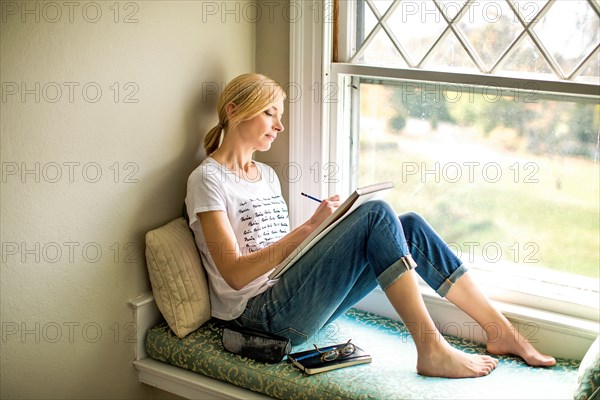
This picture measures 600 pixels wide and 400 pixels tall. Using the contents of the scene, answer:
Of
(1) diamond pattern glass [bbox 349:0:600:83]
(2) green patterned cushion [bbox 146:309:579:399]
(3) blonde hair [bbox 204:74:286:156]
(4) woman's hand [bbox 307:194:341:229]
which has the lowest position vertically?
(2) green patterned cushion [bbox 146:309:579:399]

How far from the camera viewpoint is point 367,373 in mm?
2414

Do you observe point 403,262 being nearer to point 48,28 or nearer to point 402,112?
point 402,112

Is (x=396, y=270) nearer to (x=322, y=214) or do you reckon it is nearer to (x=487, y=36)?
(x=322, y=214)

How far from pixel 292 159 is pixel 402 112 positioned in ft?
1.62

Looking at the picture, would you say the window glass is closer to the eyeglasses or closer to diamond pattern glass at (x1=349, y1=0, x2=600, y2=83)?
diamond pattern glass at (x1=349, y1=0, x2=600, y2=83)

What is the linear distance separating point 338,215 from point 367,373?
516mm

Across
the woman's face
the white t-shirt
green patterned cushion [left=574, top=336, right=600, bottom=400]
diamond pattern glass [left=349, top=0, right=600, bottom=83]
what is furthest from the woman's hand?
green patterned cushion [left=574, top=336, right=600, bottom=400]

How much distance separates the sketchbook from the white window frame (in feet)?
1.76

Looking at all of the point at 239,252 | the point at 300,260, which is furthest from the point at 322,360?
the point at 239,252

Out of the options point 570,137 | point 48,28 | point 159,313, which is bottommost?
point 159,313

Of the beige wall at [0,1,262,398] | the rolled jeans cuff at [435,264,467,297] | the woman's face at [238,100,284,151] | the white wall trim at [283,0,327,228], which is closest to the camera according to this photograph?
the beige wall at [0,1,262,398]

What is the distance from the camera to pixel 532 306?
2.69 metres

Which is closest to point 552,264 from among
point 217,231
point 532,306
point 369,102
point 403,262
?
point 532,306

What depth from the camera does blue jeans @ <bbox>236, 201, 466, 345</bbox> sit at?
241 cm
